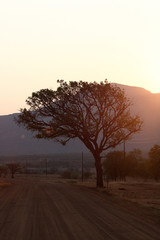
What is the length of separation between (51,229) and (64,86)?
95.0ft

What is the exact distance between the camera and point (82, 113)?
1615 inches

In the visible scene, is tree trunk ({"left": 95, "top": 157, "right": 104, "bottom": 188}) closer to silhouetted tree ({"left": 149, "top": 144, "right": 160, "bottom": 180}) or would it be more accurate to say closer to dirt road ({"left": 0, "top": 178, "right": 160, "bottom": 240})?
dirt road ({"left": 0, "top": 178, "right": 160, "bottom": 240})

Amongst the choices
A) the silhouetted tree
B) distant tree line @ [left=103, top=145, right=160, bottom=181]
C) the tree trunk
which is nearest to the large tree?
the tree trunk

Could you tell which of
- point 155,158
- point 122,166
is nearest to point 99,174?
point 155,158

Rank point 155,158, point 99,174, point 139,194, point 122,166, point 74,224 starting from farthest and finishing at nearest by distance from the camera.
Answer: point 122,166 → point 155,158 → point 99,174 → point 139,194 → point 74,224

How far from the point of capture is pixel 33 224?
14.5 metres

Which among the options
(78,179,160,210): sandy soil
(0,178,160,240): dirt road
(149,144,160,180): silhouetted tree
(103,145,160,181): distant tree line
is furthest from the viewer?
(103,145,160,181): distant tree line

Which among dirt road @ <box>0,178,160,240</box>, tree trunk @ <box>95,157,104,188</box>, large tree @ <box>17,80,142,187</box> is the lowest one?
dirt road @ <box>0,178,160,240</box>

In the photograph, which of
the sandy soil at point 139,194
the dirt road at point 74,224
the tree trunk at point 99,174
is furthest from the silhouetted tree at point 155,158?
the dirt road at point 74,224

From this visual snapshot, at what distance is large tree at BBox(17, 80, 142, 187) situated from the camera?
41.0 meters

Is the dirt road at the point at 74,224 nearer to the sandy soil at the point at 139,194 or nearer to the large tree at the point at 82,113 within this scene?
the sandy soil at the point at 139,194

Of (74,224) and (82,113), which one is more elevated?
(82,113)

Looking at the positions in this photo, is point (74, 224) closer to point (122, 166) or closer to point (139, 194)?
point (139, 194)

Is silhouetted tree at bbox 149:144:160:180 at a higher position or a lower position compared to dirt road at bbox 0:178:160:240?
higher
